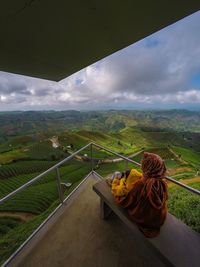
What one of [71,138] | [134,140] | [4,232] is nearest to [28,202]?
[4,232]

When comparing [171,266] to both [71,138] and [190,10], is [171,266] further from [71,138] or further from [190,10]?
[71,138]

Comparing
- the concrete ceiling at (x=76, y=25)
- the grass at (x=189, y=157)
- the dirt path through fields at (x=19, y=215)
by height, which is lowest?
the grass at (x=189, y=157)

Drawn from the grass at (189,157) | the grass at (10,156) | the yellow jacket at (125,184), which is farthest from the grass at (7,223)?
the grass at (189,157)

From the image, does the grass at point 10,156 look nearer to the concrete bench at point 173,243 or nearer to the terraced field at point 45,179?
the terraced field at point 45,179

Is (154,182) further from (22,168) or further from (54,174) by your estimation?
(22,168)

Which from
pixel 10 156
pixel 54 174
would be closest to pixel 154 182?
pixel 54 174

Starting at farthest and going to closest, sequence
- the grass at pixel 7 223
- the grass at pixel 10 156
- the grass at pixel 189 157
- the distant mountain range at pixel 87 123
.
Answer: the distant mountain range at pixel 87 123 → the grass at pixel 189 157 → the grass at pixel 10 156 → the grass at pixel 7 223

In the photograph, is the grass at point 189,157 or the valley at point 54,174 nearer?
the valley at point 54,174

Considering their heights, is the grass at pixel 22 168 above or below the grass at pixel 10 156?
above

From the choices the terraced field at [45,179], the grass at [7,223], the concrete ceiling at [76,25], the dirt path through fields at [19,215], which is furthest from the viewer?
the dirt path through fields at [19,215]
